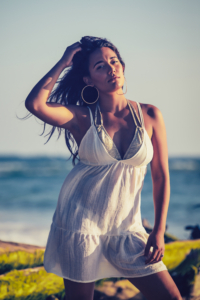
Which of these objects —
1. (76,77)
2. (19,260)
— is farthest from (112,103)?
(19,260)

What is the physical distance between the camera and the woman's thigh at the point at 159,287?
1646mm

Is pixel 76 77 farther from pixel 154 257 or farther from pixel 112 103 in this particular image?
pixel 154 257

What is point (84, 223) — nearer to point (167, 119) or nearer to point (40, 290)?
point (40, 290)

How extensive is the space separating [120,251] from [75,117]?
0.80 meters

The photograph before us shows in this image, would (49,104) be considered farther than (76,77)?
No

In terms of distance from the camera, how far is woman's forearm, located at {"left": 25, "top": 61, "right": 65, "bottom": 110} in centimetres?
177

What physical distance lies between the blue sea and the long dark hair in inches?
236

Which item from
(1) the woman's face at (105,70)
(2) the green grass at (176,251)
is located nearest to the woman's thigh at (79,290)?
(1) the woman's face at (105,70)

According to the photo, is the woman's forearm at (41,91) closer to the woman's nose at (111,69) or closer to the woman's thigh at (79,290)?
the woman's nose at (111,69)

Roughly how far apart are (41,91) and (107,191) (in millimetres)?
664

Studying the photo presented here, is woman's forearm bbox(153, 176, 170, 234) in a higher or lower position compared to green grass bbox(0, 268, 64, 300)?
higher

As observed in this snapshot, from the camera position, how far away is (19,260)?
2729mm

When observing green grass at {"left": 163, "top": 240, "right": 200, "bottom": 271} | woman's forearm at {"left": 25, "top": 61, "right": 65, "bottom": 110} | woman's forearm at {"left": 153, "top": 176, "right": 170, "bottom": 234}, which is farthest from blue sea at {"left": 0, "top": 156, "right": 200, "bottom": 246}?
woman's forearm at {"left": 25, "top": 61, "right": 65, "bottom": 110}

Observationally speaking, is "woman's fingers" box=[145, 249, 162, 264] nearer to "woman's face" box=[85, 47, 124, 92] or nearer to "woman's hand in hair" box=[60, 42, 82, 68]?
"woman's face" box=[85, 47, 124, 92]
